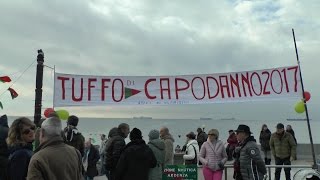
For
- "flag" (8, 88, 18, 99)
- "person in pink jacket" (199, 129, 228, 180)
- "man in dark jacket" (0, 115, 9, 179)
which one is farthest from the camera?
"flag" (8, 88, 18, 99)

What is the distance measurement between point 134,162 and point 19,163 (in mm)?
2907

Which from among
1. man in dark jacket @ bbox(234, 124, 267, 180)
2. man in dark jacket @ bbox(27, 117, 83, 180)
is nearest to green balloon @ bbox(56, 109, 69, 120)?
man in dark jacket @ bbox(234, 124, 267, 180)

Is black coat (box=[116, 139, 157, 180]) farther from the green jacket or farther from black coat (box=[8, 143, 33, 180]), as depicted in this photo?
the green jacket

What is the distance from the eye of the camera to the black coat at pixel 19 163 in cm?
389

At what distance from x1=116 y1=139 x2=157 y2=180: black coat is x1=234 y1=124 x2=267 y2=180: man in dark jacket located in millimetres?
1525

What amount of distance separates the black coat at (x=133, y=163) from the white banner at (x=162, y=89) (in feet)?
11.8

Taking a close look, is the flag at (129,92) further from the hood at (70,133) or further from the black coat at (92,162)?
the hood at (70,133)

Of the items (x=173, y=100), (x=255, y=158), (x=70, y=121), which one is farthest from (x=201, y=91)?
(x=70, y=121)

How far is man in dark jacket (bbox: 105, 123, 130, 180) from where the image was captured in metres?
7.34

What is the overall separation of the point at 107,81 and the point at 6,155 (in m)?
5.97

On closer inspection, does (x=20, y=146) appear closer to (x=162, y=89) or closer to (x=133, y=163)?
(x=133, y=163)

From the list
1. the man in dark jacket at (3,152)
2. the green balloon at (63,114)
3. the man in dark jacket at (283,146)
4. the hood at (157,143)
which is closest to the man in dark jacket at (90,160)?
the green balloon at (63,114)

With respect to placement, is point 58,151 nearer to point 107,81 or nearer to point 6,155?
point 6,155

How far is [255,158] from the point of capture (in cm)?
673
